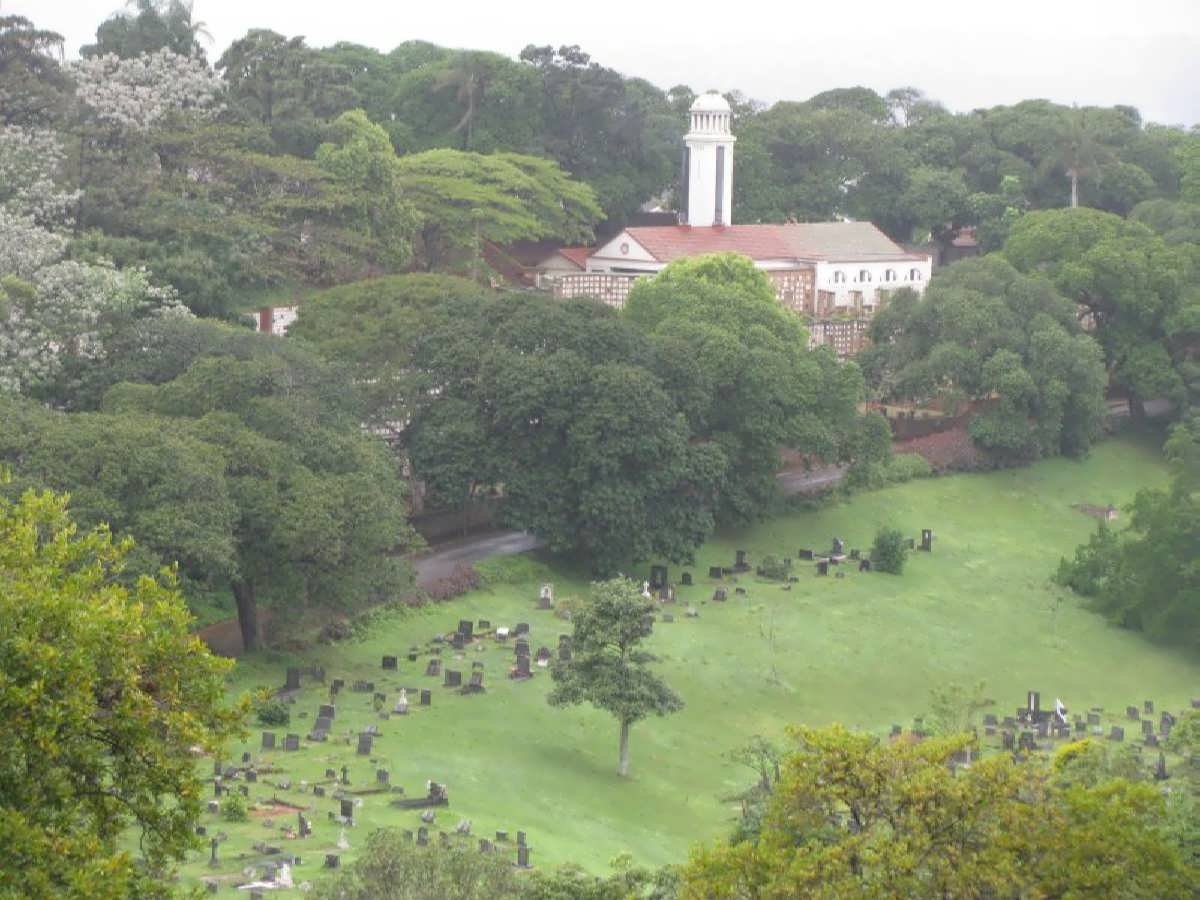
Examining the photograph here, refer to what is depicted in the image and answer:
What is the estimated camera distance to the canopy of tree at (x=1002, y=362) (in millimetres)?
60031

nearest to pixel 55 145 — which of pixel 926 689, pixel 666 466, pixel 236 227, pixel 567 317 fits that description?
pixel 236 227

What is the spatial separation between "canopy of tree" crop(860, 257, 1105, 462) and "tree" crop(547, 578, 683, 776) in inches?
977

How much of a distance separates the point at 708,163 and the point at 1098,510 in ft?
67.4

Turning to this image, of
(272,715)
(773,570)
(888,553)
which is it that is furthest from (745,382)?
(272,715)

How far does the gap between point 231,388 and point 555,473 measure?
28.2 ft

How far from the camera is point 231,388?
42594 millimetres

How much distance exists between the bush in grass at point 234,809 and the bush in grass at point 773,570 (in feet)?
71.9

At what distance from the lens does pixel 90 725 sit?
677 inches

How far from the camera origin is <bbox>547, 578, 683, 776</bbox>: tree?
36.9m

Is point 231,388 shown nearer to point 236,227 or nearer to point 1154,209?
point 236,227

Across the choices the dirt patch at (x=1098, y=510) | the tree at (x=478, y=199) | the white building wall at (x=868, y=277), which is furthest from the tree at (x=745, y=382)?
the white building wall at (x=868, y=277)

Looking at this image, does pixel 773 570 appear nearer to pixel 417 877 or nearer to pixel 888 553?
pixel 888 553

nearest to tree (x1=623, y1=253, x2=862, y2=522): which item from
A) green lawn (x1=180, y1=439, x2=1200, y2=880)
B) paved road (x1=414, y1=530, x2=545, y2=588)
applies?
green lawn (x1=180, y1=439, x2=1200, y2=880)

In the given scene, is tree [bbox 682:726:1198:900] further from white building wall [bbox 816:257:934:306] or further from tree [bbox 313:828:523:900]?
white building wall [bbox 816:257:934:306]
